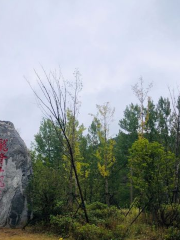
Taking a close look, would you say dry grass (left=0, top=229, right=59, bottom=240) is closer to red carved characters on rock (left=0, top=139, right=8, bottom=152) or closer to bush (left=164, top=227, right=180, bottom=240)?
red carved characters on rock (left=0, top=139, right=8, bottom=152)

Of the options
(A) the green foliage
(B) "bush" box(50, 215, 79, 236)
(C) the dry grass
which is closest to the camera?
(C) the dry grass

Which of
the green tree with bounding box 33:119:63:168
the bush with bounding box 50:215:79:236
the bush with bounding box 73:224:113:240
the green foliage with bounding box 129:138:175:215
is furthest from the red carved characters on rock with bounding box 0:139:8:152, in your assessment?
the green tree with bounding box 33:119:63:168

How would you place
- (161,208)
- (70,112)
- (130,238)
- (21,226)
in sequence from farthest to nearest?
(70,112) < (21,226) < (161,208) < (130,238)

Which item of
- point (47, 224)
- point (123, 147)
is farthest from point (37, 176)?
A: point (123, 147)

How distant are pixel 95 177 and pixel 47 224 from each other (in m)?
10.1

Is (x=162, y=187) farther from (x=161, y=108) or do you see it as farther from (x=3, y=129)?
(x=161, y=108)

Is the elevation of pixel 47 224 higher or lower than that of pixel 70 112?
lower

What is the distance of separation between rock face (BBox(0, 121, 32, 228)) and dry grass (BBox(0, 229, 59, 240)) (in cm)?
35

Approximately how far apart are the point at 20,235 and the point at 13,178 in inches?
60.1

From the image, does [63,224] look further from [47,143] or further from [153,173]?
[47,143]

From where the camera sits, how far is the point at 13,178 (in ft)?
23.6

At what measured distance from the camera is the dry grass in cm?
594

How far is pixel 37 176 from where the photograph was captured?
7273 millimetres

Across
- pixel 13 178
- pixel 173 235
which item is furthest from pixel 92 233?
pixel 13 178
